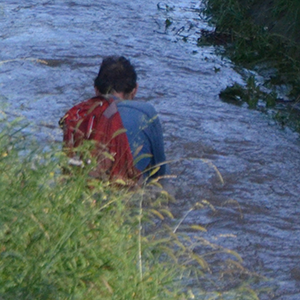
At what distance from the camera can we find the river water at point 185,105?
5914mm

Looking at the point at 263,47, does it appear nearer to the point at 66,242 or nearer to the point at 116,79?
the point at 116,79

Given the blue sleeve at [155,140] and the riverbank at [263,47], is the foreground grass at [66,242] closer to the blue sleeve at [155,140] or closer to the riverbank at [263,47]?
the blue sleeve at [155,140]

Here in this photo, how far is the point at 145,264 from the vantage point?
3.63 m

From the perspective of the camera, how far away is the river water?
591cm

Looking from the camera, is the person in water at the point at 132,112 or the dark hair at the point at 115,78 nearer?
the person in water at the point at 132,112

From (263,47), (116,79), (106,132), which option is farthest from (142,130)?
(263,47)

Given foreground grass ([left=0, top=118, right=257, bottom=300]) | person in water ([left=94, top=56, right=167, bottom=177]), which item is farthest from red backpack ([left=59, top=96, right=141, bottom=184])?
foreground grass ([left=0, top=118, right=257, bottom=300])

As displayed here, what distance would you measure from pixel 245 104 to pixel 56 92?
2.43 meters

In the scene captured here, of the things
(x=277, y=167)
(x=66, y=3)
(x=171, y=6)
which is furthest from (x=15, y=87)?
(x=171, y=6)

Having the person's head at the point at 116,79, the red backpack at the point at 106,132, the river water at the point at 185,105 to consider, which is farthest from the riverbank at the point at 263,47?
the red backpack at the point at 106,132

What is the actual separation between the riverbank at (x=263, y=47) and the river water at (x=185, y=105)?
0.90 ft

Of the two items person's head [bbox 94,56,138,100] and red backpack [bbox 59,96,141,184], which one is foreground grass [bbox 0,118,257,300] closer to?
red backpack [bbox 59,96,141,184]

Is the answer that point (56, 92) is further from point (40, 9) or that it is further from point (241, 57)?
point (40, 9)

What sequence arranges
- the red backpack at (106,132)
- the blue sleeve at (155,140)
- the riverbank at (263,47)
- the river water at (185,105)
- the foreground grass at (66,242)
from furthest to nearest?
the riverbank at (263,47), the river water at (185,105), the blue sleeve at (155,140), the red backpack at (106,132), the foreground grass at (66,242)
